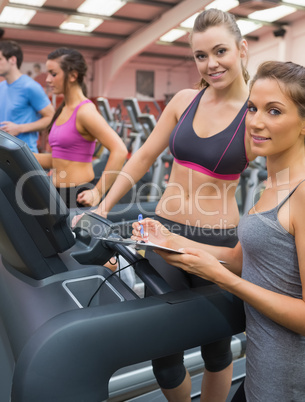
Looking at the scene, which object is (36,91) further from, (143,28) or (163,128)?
(143,28)

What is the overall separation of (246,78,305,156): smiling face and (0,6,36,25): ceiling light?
7.98m

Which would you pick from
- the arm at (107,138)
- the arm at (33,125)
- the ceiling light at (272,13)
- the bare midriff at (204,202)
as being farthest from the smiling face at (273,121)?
the ceiling light at (272,13)

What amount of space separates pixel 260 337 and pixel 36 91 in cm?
211

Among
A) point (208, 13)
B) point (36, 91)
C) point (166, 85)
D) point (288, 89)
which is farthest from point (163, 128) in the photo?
point (166, 85)

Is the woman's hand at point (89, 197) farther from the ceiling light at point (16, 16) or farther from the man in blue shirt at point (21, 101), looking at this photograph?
the ceiling light at point (16, 16)

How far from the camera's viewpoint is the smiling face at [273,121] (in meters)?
0.90

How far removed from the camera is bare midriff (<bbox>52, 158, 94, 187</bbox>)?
2127 mm

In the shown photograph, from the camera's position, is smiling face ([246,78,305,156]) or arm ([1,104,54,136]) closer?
smiling face ([246,78,305,156])

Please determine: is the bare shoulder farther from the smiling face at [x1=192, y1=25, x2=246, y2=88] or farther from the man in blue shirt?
the smiling face at [x1=192, y1=25, x2=246, y2=88]

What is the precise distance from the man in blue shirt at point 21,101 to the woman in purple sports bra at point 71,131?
0.41m

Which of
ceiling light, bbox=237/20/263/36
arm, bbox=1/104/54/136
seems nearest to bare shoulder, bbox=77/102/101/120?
arm, bbox=1/104/54/136

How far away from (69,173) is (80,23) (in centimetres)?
781

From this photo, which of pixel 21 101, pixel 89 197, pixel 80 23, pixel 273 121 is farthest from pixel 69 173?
pixel 80 23

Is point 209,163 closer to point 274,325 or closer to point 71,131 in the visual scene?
point 274,325
